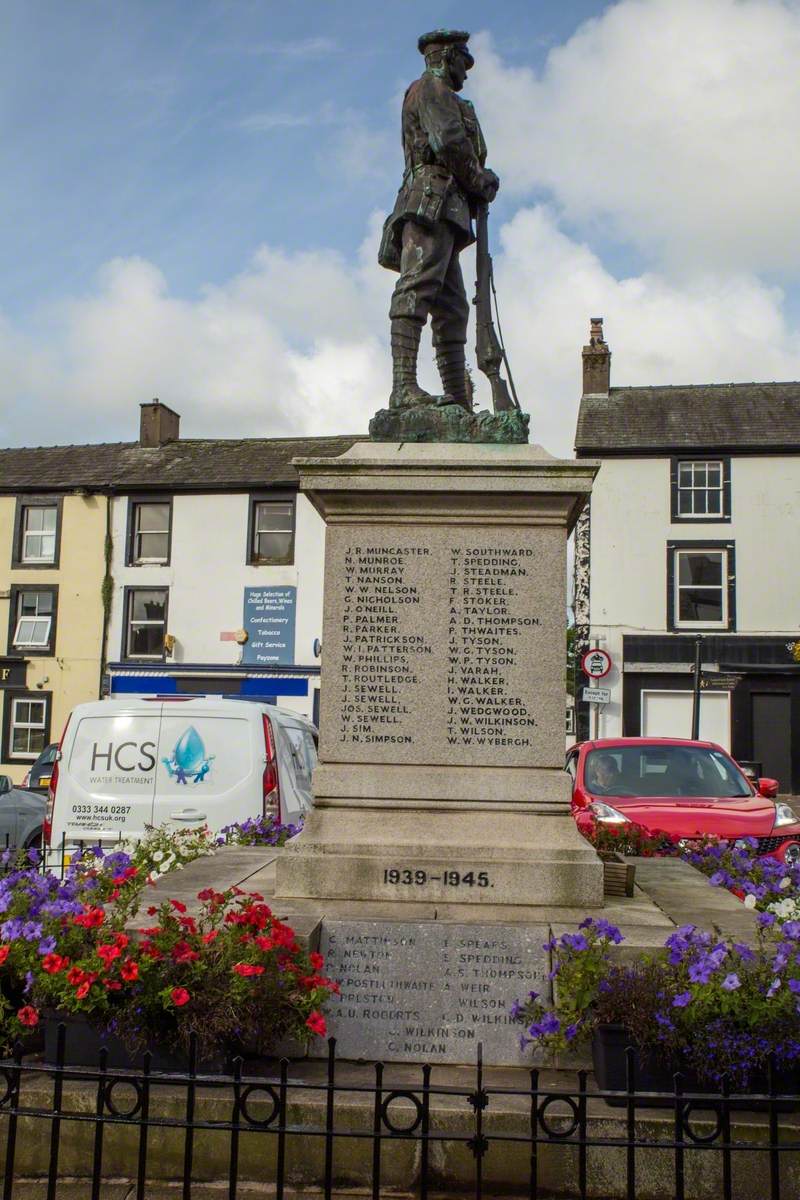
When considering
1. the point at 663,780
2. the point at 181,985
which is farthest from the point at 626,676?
the point at 181,985

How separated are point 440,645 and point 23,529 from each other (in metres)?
28.7

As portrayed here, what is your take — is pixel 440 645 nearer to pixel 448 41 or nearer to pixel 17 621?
pixel 448 41

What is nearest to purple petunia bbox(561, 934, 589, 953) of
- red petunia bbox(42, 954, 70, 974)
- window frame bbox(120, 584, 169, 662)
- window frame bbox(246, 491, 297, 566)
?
red petunia bbox(42, 954, 70, 974)

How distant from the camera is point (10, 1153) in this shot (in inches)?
143

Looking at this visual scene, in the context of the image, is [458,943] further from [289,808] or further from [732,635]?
[732,635]

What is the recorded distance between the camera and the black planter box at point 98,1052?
418cm

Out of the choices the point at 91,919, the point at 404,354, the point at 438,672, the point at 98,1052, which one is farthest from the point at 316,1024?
the point at 404,354

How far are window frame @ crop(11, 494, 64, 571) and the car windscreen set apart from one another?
79.2 ft

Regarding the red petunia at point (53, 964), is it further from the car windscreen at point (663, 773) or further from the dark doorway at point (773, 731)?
the dark doorway at point (773, 731)

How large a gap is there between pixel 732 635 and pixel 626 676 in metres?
2.93

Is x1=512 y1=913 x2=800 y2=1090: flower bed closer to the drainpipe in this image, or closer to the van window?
the van window

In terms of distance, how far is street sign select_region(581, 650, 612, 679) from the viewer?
2730cm

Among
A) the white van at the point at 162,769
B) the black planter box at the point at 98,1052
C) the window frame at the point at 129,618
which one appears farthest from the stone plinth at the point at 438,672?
the window frame at the point at 129,618

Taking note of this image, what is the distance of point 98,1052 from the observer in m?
4.17
